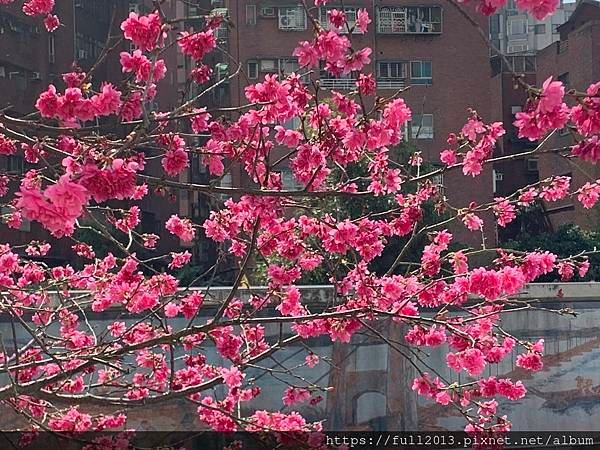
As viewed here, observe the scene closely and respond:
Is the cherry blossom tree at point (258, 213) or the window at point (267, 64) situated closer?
the cherry blossom tree at point (258, 213)

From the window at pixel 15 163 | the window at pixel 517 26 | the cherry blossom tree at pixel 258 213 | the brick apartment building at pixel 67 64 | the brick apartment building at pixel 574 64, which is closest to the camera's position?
the cherry blossom tree at pixel 258 213

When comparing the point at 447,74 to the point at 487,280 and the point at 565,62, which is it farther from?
the point at 487,280

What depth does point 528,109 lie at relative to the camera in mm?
2545

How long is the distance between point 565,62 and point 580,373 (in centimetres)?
1273

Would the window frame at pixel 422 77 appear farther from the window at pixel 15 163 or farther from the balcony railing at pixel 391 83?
the window at pixel 15 163

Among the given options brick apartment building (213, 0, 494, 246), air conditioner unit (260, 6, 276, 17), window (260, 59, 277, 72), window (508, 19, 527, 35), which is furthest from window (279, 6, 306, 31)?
window (508, 19, 527, 35)

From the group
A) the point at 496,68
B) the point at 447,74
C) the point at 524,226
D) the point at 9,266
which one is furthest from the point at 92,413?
the point at 496,68

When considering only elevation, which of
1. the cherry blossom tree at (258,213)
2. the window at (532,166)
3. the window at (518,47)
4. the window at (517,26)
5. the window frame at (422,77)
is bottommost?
the cherry blossom tree at (258,213)

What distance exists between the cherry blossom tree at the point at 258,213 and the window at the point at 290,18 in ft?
44.1

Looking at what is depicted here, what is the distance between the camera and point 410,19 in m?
18.1

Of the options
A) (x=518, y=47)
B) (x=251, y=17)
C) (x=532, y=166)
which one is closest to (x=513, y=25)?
(x=518, y=47)

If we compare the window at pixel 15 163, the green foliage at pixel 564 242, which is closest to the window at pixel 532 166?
the green foliage at pixel 564 242

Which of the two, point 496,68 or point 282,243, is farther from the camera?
point 496,68

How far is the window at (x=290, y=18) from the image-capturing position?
1759 centimetres
